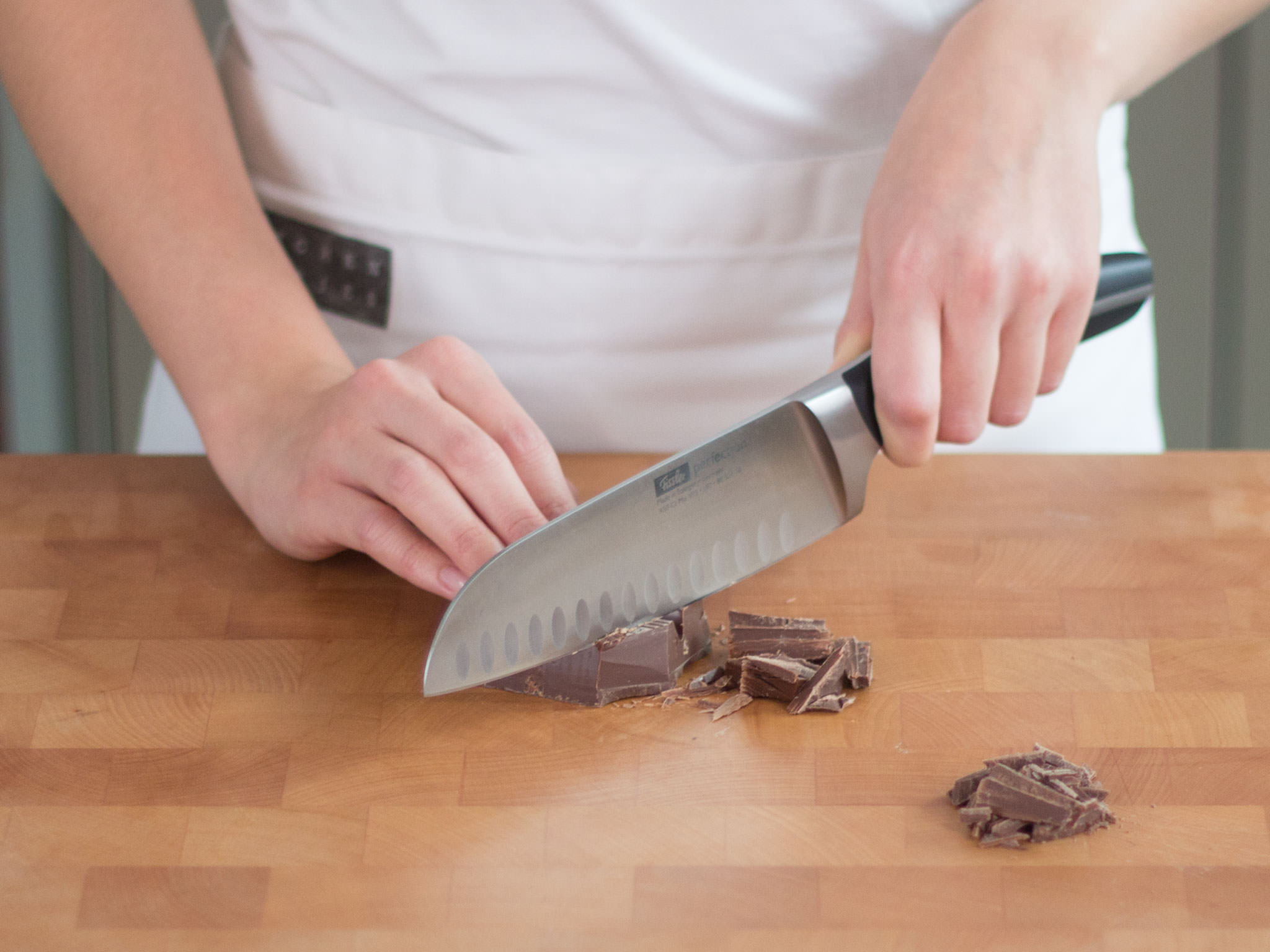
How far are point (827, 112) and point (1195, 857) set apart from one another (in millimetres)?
1017

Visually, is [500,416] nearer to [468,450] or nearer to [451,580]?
[468,450]

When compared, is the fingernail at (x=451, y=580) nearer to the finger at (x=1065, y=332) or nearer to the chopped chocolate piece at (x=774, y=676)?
the chopped chocolate piece at (x=774, y=676)

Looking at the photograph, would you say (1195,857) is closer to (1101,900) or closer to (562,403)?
(1101,900)

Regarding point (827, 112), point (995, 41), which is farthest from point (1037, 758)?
point (827, 112)

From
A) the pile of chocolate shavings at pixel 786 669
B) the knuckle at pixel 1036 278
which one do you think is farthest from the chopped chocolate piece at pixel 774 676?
the knuckle at pixel 1036 278

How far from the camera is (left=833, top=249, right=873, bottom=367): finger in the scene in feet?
4.27

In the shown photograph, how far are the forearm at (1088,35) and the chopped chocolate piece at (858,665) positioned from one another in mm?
653

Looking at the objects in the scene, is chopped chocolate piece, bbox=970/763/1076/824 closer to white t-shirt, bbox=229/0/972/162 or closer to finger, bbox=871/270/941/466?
finger, bbox=871/270/941/466

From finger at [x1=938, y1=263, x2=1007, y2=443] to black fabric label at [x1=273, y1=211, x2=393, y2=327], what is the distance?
31.6 inches

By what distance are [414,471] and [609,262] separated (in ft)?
1.68

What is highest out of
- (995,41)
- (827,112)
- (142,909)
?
(995,41)

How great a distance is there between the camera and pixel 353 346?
5.82ft

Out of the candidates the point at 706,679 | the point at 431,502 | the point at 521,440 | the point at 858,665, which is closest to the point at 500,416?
the point at 521,440

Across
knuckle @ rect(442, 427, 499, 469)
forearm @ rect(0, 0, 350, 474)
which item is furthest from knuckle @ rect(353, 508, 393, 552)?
forearm @ rect(0, 0, 350, 474)
